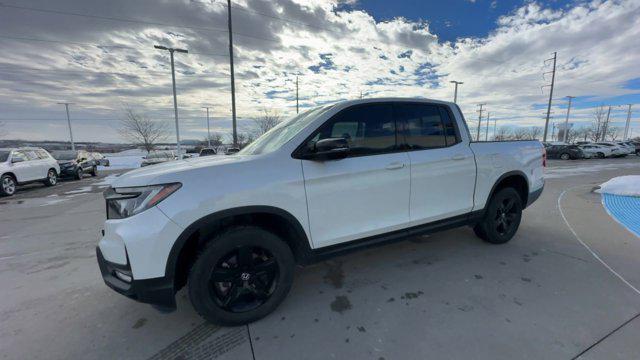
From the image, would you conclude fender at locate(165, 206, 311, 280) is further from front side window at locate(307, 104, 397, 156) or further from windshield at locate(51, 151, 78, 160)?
windshield at locate(51, 151, 78, 160)

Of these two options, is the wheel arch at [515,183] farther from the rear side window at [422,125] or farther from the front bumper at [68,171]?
the front bumper at [68,171]

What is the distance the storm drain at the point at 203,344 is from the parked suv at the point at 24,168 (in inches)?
473

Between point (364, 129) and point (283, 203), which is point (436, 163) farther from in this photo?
point (283, 203)

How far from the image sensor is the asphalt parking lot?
2.20 m

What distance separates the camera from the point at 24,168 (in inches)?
433

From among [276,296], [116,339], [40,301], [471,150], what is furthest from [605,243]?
[40,301]

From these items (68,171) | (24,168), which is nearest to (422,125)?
(24,168)

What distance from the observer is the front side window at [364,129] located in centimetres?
281

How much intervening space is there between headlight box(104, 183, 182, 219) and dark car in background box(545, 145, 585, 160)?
103ft

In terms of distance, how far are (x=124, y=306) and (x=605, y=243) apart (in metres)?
5.99

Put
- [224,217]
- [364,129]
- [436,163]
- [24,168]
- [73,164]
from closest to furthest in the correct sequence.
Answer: [224,217] < [364,129] < [436,163] < [24,168] < [73,164]

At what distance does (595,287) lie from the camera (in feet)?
9.68

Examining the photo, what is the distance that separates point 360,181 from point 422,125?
3.72 feet

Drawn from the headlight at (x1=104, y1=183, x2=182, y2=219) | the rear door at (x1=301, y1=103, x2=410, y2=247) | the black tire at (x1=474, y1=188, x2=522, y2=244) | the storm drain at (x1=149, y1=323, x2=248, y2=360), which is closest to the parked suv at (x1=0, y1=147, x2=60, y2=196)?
the headlight at (x1=104, y1=183, x2=182, y2=219)
